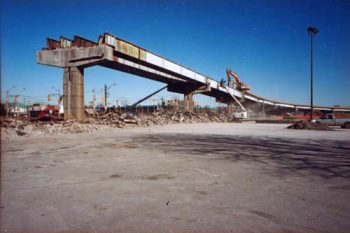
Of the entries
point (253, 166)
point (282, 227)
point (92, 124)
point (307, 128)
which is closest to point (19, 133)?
point (92, 124)

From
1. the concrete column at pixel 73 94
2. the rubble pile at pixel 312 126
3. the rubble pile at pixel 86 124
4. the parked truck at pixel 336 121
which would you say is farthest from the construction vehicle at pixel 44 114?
the parked truck at pixel 336 121

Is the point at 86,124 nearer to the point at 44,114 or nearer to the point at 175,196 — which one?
the point at 44,114

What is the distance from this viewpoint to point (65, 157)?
6883mm

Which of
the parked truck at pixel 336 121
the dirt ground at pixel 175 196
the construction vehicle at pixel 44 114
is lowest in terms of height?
the dirt ground at pixel 175 196

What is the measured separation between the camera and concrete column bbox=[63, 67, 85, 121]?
17875 millimetres

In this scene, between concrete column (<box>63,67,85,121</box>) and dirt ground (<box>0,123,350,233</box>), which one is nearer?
dirt ground (<box>0,123,350,233</box>)

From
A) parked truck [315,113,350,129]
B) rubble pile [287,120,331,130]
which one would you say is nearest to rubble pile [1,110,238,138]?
rubble pile [287,120,331,130]

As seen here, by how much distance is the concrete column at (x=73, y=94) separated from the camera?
17.9m

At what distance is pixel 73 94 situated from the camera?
1789 cm

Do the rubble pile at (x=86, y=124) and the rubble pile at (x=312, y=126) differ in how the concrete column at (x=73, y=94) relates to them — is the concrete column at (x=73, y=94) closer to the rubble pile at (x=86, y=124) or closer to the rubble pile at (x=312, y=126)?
the rubble pile at (x=86, y=124)

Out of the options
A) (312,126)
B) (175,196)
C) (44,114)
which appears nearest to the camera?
(175,196)

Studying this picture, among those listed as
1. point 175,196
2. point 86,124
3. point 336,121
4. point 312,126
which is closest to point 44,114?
point 86,124

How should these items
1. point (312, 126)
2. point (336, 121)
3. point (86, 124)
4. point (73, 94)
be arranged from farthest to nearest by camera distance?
1. point (336, 121)
2. point (312, 126)
3. point (73, 94)
4. point (86, 124)

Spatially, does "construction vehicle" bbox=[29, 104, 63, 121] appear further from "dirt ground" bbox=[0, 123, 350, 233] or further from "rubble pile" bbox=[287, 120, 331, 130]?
"rubble pile" bbox=[287, 120, 331, 130]
